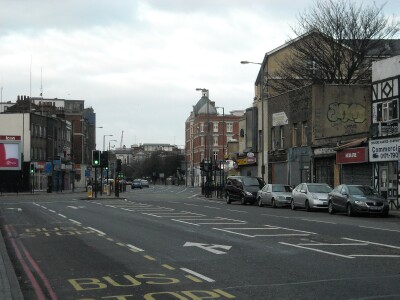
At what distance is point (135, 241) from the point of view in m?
17.0

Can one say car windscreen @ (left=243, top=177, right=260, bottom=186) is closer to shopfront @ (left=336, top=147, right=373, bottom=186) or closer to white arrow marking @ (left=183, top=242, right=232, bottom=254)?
shopfront @ (left=336, top=147, right=373, bottom=186)

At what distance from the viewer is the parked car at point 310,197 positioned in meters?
33.6

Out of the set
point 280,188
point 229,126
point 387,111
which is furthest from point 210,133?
point 387,111

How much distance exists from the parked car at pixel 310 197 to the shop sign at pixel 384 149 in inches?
139

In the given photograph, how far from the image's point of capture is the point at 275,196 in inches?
1516

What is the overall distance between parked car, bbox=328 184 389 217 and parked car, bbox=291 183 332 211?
76.5 inches

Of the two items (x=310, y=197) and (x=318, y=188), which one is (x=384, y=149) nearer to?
(x=318, y=188)

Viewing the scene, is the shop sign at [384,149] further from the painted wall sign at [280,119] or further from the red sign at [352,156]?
the painted wall sign at [280,119]

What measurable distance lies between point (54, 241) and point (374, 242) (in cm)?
867

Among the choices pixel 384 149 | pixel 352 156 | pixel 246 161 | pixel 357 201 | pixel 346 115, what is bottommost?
pixel 357 201

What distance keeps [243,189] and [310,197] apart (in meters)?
9.64

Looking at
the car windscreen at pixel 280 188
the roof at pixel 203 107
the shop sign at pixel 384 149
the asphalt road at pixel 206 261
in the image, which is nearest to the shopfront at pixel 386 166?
the shop sign at pixel 384 149

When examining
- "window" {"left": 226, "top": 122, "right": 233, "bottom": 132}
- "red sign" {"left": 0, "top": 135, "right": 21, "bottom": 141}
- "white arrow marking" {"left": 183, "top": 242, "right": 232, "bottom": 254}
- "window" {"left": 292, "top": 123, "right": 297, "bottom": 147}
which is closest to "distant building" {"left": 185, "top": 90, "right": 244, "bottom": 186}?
"window" {"left": 226, "top": 122, "right": 233, "bottom": 132}

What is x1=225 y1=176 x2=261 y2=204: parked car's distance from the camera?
1697 inches
